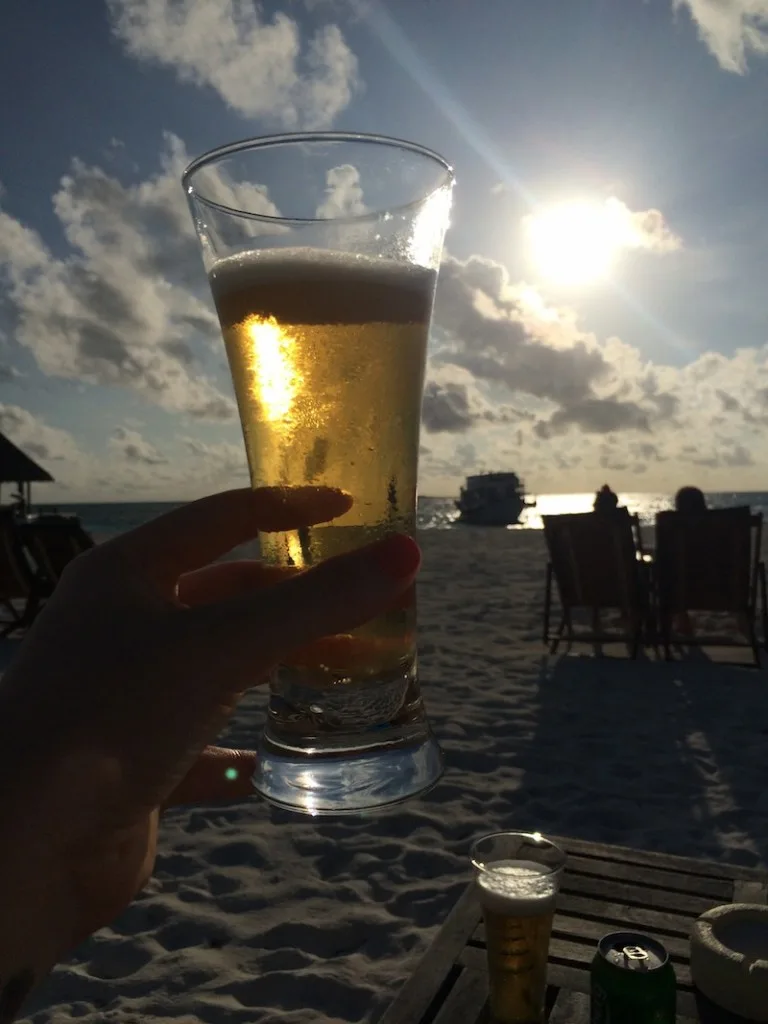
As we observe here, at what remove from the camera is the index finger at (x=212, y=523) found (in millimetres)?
1031

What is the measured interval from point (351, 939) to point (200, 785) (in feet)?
5.72

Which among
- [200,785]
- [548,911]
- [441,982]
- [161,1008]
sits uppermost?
[200,785]

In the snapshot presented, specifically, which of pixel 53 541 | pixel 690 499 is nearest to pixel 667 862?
pixel 690 499

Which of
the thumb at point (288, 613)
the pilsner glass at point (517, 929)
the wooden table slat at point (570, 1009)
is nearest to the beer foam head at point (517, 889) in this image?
the pilsner glass at point (517, 929)

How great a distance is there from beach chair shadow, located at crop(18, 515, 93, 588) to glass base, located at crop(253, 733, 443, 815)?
26.6 ft

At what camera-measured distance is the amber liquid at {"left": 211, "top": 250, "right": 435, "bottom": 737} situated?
107 centimetres

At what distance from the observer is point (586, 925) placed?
1.96m

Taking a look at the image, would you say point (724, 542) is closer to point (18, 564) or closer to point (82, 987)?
point (82, 987)

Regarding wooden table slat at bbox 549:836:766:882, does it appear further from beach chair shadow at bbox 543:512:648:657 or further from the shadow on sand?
beach chair shadow at bbox 543:512:648:657

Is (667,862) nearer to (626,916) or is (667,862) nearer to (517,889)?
(626,916)

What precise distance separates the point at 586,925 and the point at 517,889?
0.38 m

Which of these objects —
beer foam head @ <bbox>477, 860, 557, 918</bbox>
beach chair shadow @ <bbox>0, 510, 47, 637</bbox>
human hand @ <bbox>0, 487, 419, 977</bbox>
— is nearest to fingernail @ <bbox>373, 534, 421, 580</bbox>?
human hand @ <bbox>0, 487, 419, 977</bbox>

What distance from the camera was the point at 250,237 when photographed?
1.15 meters

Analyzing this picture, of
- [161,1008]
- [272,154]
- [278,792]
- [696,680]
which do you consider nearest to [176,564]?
[278,792]
